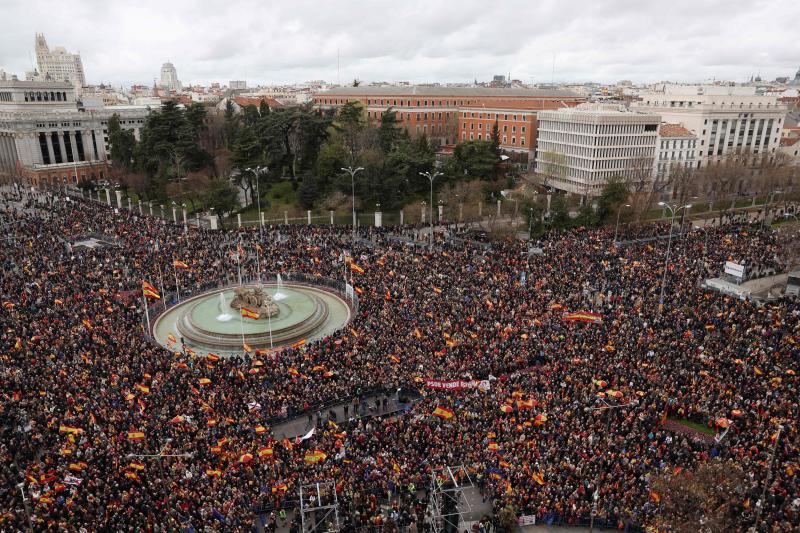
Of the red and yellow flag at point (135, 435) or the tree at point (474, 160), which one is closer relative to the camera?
the red and yellow flag at point (135, 435)

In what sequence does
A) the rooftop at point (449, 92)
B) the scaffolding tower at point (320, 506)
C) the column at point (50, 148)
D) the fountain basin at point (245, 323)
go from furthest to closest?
the rooftop at point (449, 92), the column at point (50, 148), the fountain basin at point (245, 323), the scaffolding tower at point (320, 506)

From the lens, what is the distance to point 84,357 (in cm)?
2659

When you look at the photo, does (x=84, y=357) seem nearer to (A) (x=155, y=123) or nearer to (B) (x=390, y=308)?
(B) (x=390, y=308)

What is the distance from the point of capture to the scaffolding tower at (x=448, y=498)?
1886 centimetres

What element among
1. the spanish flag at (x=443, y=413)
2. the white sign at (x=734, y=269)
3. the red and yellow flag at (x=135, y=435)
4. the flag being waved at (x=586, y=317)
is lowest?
the spanish flag at (x=443, y=413)

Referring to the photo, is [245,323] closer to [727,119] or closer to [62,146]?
[62,146]

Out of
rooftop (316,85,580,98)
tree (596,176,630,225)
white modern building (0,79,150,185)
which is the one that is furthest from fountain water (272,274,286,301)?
rooftop (316,85,580,98)

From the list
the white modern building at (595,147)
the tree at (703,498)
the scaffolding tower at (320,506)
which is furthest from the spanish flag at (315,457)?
the white modern building at (595,147)

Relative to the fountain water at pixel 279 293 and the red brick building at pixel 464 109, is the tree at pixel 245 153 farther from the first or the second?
the red brick building at pixel 464 109

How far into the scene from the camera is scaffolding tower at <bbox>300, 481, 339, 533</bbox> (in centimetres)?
1866

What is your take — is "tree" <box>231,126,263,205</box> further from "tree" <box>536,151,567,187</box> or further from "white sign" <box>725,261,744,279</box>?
"white sign" <box>725,261,744,279</box>

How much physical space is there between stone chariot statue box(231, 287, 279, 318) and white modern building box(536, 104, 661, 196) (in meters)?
49.2

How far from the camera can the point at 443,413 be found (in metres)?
23.1

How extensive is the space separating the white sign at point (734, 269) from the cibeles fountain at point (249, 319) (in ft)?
82.4
